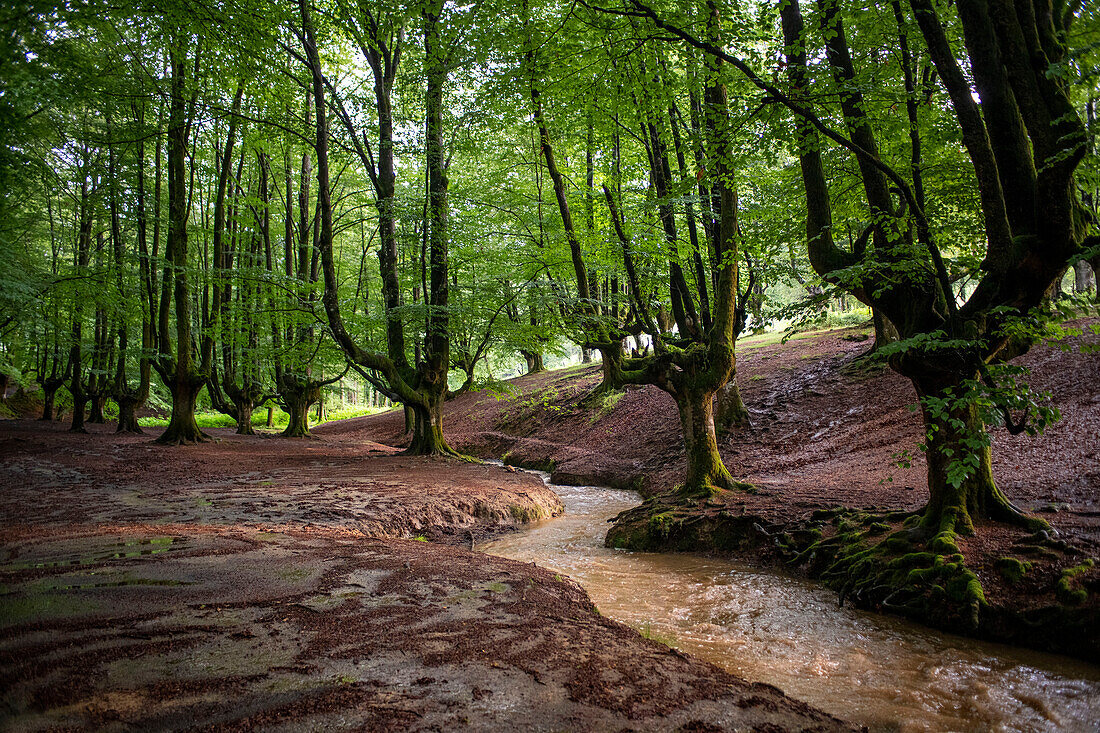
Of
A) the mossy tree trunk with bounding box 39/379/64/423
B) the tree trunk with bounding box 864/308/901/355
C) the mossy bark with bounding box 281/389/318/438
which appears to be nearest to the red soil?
the tree trunk with bounding box 864/308/901/355

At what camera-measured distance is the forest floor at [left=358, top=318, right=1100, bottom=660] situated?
14.6 feet

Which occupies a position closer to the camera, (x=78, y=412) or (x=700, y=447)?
(x=700, y=447)

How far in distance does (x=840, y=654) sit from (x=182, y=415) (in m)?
17.1

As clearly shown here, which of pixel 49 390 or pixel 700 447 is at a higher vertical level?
pixel 49 390

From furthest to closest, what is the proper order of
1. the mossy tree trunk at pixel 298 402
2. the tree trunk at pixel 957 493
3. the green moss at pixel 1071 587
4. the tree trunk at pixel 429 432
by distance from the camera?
the mossy tree trunk at pixel 298 402
the tree trunk at pixel 429 432
the tree trunk at pixel 957 493
the green moss at pixel 1071 587

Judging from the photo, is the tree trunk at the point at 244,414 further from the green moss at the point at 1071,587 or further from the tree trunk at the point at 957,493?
the green moss at the point at 1071,587

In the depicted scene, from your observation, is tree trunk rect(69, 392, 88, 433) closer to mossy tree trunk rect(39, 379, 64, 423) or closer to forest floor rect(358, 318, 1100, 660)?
mossy tree trunk rect(39, 379, 64, 423)

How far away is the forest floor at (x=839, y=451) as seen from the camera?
14.6ft

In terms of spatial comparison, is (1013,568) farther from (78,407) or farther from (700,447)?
(78,407)

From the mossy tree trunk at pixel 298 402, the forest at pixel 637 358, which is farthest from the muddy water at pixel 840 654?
the mossy tree trunk at pixel 298 402

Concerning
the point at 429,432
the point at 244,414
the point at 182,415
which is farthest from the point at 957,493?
the point at 244,414

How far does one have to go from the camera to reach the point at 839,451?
10.9 meters

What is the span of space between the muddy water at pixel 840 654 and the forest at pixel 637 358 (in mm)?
84

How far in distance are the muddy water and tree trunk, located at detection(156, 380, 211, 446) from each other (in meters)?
13.2
